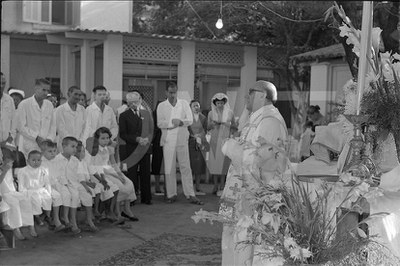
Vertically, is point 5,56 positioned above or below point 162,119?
above

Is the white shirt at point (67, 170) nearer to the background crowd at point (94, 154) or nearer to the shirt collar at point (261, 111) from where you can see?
the background crowd at point (94, 154)

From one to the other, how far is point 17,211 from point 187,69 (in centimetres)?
921

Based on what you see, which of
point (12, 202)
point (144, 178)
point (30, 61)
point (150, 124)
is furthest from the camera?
point (30, 61)

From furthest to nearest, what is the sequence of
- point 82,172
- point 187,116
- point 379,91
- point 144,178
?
point 187,116
point 144,178
point 82,172
point 379,91

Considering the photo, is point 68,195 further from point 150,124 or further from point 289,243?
point 289,243

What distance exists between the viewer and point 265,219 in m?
2.72

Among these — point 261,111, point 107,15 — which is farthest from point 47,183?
point 107,15

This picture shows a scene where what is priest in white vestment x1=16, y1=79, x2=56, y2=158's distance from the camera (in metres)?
7.80

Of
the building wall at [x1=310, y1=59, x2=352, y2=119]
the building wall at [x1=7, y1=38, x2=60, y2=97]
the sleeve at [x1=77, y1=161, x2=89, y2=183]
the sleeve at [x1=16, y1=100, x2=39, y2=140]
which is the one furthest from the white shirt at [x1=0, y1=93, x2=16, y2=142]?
the building wall at [x1=7, y1=38, x2=60, y2=97]

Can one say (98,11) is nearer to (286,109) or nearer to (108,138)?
(286,109)

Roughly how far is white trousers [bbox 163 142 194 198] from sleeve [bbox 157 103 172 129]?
307mm

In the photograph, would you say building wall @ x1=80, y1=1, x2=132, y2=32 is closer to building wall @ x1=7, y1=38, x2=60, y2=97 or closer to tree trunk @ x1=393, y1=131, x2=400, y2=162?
building wall @ x1=7, y1=38, x2=60, y2=97

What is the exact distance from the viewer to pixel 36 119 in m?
7.89

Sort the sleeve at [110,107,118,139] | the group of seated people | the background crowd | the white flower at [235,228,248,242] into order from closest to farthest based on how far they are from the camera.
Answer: the white flower at [235,228,248,242] < the group of seated people < the background crowd < the sleeve at [110,107,118,139]
